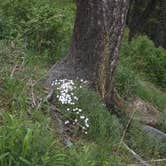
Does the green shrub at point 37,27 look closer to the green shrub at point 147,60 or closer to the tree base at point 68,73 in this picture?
the tree base at point 68,73

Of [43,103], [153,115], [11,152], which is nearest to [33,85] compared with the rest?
[43,103]

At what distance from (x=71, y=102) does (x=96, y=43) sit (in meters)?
0.99

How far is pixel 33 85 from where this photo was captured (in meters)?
6.11

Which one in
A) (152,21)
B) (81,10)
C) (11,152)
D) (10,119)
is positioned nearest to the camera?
(11,152)

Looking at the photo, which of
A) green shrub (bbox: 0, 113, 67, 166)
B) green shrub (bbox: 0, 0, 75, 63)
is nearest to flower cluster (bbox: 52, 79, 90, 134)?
green shrub (bbox: 0, 113, 67, 166)

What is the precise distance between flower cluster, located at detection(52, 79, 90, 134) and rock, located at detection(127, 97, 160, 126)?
1.39m

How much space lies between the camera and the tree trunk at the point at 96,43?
647 cm

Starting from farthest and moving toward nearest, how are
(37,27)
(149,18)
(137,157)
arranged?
(149,18), (37,27), (137,157)

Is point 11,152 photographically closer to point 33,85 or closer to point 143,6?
point 33,85

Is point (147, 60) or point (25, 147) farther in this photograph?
point (147, 60)

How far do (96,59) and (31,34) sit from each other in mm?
1833

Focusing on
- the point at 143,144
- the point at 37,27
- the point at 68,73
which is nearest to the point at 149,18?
the point at 37,27

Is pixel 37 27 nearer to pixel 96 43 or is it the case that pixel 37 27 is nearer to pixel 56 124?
pixel 96 43

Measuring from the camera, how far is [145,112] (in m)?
8.13
